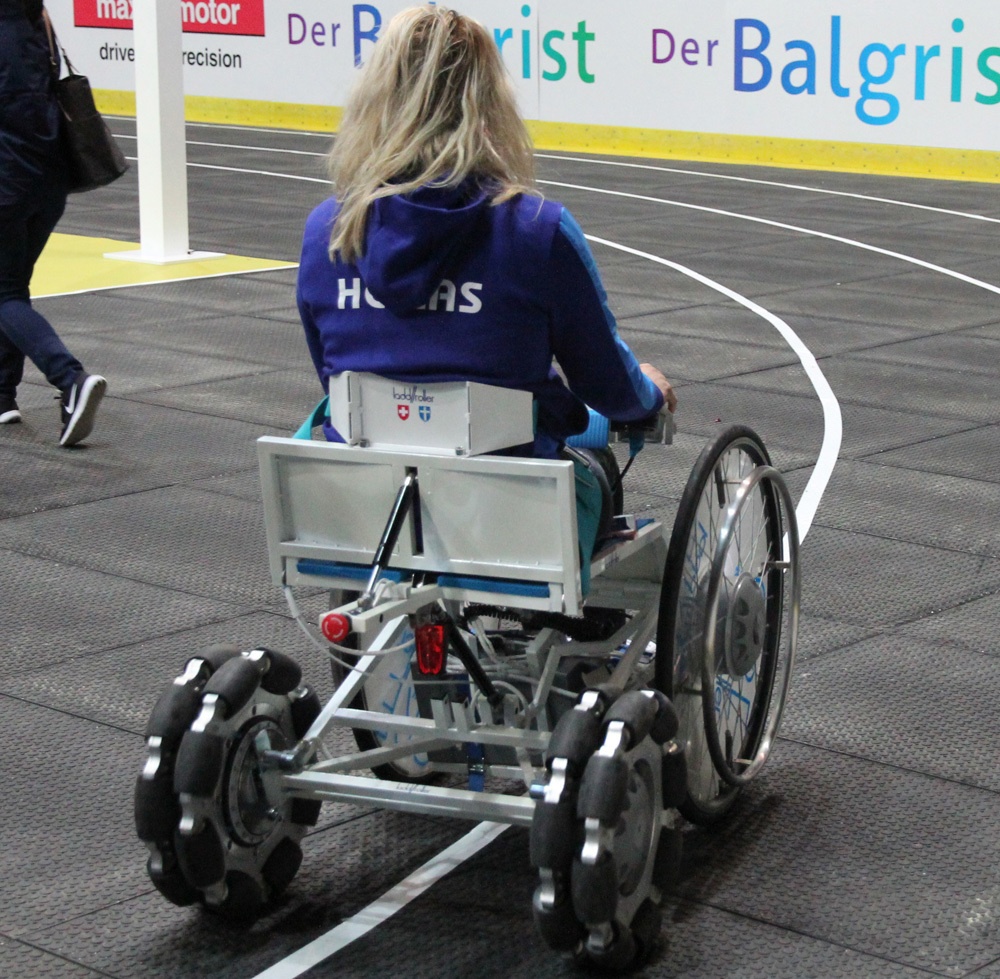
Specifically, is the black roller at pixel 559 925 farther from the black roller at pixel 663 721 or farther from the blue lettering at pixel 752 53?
the blue lettering at pixel 752 53

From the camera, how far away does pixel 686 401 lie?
8516 mm

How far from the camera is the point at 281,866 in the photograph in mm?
3588

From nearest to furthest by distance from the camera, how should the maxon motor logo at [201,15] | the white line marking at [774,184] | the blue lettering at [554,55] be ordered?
1. the white line marking at [774,184]
2. the blue lettering at [554,55]
3. the maxon motor logo at [201,15]

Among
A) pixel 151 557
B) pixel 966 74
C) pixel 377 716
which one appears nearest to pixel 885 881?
pixel 377 716

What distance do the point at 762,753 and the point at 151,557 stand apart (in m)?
2.72

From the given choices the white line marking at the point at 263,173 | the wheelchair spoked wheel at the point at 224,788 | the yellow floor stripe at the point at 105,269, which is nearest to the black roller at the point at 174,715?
the wheelchair spoked wheel at the point at 224,788

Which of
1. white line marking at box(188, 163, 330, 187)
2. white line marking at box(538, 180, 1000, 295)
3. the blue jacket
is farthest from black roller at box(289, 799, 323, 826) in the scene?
white line marking at box(188, 163, 330, 187)

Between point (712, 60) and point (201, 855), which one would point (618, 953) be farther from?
point (712, 60)

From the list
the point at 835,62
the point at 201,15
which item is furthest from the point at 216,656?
the point at 201,15

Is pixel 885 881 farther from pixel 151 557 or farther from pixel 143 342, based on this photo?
pixel 143 342

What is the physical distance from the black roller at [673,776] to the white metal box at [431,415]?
68cm

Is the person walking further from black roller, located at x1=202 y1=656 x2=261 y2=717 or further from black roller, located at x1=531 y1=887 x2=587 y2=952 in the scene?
black roller, located at x1=531 y1=887 x2=587 y2=952

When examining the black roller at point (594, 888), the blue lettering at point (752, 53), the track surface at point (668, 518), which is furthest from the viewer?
the blue lettering at point (752, 53)

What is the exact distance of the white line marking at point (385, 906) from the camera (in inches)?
133
